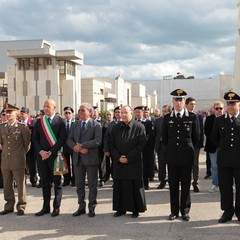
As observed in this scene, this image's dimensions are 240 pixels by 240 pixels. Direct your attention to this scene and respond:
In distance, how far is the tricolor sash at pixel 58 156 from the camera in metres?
6.64

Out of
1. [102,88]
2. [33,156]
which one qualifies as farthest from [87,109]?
[102,88]

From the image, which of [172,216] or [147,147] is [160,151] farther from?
[172,216]

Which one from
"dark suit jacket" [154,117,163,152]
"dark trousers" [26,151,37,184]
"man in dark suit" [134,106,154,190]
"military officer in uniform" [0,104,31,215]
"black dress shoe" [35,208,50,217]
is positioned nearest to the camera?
"black dress shoe" [35,208,50,217]

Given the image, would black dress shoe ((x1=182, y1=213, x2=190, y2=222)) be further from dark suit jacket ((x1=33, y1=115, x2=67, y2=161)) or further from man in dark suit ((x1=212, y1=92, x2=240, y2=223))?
dark suit jacket ((x1=33, y1=115, x2=67, y2=161))

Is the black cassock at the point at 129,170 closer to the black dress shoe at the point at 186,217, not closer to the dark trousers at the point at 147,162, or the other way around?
the black dress shoe at the point at 186,217

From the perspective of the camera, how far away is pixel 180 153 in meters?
6.32

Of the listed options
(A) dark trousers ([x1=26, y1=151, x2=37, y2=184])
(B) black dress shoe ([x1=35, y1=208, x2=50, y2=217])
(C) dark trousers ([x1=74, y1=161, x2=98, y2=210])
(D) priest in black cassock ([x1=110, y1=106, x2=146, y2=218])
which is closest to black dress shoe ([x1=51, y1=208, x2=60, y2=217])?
(B) black dress shoe ([x1=35, y1=208, x2=50, y2=217])

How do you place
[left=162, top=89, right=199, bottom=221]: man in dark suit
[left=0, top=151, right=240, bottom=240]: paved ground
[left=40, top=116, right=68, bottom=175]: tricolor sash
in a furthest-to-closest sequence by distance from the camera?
[left=40, top=116, right=68, bottom=175]: tricolor sash → [left=162, top=89, right=199, bottom=221]: man in dark suit → [left=0, top=151, right=240, bottom=240]: paved ground

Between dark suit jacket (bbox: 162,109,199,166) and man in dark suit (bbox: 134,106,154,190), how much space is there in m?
2.66

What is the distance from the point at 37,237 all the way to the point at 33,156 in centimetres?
481

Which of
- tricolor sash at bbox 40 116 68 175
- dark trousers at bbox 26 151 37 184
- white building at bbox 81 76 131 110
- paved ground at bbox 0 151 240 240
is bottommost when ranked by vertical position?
paved ground at bbox 0 151 240 240

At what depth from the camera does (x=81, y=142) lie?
6766 millimetres

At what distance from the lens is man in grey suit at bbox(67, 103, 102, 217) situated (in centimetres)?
666

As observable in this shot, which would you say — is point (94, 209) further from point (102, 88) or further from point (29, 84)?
point (102, 88)
